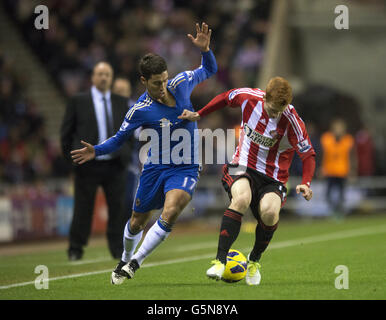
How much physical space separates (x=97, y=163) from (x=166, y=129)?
285 centimetres

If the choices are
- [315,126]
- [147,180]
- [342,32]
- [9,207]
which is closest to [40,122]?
[9,207]

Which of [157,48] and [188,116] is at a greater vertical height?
[157,48]

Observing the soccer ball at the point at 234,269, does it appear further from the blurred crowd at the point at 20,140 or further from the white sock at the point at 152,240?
the blurred crowd at the point at 20,140

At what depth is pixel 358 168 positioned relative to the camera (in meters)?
19.7

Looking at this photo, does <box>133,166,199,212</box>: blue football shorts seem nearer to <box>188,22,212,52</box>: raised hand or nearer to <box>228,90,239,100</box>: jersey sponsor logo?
<box>228,90,239,100</box>: jersey sponsor logo

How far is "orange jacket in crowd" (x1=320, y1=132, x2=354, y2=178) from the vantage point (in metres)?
17.4

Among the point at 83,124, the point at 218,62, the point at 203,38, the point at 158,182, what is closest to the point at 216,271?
the point at 158,182

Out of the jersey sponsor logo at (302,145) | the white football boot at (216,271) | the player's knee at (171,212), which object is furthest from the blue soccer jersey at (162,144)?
the jersey sponsor logo at (302,145)

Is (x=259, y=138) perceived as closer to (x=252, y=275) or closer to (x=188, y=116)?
(x=188, y=116)

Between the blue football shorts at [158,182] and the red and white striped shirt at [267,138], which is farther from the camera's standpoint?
the blue football shorts at [158,182]

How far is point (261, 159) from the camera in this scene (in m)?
7.48

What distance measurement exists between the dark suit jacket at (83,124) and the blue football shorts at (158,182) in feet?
8.79

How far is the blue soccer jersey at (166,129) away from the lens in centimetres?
752

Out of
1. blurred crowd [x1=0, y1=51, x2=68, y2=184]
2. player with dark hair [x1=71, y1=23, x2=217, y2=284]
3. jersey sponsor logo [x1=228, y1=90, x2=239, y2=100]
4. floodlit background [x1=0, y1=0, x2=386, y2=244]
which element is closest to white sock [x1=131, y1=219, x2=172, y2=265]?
player with dark hair [x1=71, y1=23, x2=217, y2=284]
